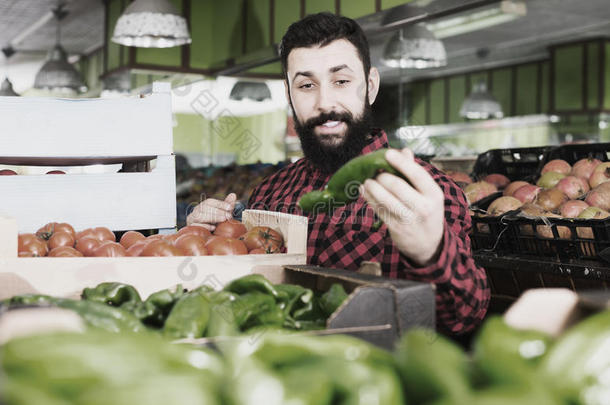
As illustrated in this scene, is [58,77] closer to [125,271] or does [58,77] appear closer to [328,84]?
[328,84]

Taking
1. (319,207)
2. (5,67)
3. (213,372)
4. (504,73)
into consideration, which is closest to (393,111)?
(504,73)

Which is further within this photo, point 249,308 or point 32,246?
point 32,246

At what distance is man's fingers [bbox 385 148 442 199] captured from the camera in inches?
48.6

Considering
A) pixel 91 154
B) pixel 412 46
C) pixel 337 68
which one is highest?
pixel 412 46

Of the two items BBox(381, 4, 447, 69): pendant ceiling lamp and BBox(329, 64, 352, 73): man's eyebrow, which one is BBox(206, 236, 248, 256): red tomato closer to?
BBox(329, 64, 352, 73): man's eyebrow

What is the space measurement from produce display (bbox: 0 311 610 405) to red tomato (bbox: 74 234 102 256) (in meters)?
1.20

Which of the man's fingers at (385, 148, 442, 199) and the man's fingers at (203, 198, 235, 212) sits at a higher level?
the man's fingers at (385, 148, 442, 199)

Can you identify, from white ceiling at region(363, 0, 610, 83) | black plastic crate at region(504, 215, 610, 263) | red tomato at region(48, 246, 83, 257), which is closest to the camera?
red tomato at region(48, 246, 83, 257)

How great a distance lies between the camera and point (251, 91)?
6.82 meters

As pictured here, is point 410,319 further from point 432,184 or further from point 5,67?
point 5,67

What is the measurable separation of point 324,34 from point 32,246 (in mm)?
1240

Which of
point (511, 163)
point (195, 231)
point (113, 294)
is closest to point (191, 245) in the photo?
point (195, 231)

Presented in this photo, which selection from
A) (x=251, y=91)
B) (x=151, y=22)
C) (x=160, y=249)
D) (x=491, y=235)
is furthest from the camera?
(x=251, y=91)

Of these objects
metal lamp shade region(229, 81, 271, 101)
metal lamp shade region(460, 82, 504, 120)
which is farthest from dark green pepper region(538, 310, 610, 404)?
metal lamp shade region(460, 82, 504, 120)
